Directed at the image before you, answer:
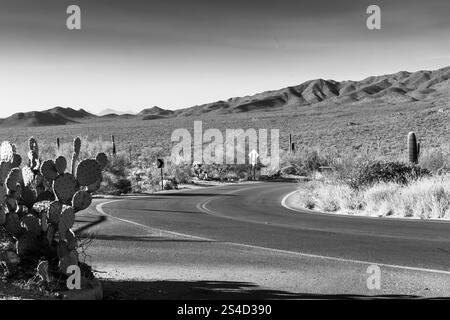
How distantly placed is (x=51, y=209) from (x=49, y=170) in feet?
1.96

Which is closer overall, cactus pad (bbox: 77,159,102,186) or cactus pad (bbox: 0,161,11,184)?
cactus pad (bbox: 77,159,102,186)

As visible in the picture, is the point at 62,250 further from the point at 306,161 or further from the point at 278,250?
the point at 306,161

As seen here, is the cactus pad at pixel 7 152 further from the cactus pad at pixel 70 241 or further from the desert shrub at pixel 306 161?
the desert shrub at pixel 306 161

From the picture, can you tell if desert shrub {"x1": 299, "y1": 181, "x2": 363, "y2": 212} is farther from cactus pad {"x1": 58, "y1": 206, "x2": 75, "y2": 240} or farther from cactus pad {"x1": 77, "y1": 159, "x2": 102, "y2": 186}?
cactus pad {"x1": 58, "y1": 206, "x2": 75, "y2": 240}

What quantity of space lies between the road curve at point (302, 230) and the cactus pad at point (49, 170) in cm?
534

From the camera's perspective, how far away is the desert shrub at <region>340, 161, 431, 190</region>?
69.7 feet

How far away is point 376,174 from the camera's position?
21406 millimetres

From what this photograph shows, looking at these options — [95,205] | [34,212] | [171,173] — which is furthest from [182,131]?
[34,212]

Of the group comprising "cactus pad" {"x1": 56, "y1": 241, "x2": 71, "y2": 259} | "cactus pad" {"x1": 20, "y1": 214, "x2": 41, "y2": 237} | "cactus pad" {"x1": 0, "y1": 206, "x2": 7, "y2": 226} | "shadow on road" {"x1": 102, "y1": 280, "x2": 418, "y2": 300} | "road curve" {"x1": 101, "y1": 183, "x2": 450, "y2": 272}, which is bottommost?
"road curve" {"x1": 101, "y1": 183, "x2": 450, "y2": 272}

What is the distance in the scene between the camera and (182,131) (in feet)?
289

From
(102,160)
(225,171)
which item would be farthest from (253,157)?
(102,160)

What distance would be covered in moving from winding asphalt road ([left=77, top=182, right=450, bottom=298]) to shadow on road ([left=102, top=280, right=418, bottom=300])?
1.6 inches

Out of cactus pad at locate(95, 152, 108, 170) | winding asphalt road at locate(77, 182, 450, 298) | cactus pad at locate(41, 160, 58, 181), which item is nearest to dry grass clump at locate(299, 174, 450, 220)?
winding asphalt road at locate(77, 182, 450, 298)
